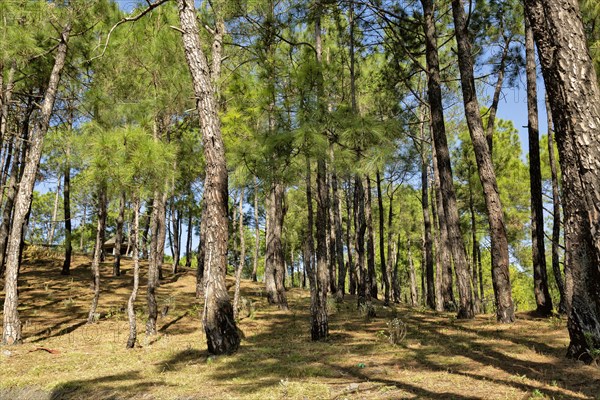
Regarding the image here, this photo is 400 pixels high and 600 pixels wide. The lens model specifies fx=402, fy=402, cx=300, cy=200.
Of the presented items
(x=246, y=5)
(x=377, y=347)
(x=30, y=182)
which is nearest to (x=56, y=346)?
(x=30, y=182)

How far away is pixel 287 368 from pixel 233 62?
8805 millimetres

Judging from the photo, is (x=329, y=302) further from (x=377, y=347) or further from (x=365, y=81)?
(x=365, y=81)

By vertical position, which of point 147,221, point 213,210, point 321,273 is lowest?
point 321,273

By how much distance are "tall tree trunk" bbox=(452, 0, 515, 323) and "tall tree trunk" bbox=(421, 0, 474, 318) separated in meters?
0.97

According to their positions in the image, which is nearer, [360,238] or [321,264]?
[321,264]

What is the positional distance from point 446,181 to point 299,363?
5668mm

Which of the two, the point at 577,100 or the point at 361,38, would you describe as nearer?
the point at 577,100

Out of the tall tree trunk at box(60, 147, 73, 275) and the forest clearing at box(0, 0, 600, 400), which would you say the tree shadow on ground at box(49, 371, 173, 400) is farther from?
the tall tree trunk at box(60, 147, 73, 275)

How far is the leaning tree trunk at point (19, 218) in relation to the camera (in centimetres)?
832

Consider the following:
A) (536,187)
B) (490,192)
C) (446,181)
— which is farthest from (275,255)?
(536,187)

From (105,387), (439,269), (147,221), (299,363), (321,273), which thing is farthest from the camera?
(147,221)

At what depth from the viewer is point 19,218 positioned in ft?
28.6

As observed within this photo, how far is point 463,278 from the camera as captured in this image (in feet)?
28.6

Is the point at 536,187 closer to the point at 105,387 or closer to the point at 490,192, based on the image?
the point at 490,192
